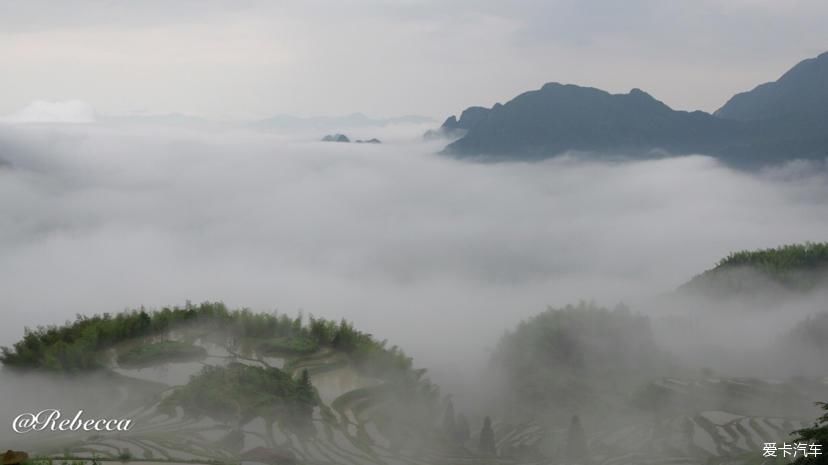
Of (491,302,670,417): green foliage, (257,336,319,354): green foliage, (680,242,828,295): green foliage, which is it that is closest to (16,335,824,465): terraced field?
(257,336,319,354): green foliage

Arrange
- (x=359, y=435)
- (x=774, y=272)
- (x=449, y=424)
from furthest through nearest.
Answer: (x=774, y=272)
(x=449, y=424)
(x=359, y=435)

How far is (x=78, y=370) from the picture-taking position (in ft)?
163

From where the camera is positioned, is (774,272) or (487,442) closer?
(487,442)

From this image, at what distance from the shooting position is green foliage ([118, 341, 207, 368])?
51.8 meters

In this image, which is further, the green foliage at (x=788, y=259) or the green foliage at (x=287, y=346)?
the green foliage at (x=788, y=259)

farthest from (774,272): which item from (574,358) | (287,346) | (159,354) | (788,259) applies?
(159,354)

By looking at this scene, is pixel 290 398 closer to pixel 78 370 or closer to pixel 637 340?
pixel 78 370

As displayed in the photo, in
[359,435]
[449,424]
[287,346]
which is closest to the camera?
[359,435]

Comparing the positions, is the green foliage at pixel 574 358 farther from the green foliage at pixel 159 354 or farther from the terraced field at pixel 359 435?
the green foliage at pixel 159 354

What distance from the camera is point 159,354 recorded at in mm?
52562

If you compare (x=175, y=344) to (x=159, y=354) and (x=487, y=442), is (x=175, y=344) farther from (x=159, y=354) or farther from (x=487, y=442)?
(x=487, y=442)

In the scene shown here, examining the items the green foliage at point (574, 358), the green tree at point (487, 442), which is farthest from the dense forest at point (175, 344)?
the green foliage at point (574, 358)

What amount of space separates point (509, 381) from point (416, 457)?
1334 inches

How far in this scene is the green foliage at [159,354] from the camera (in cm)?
5178
